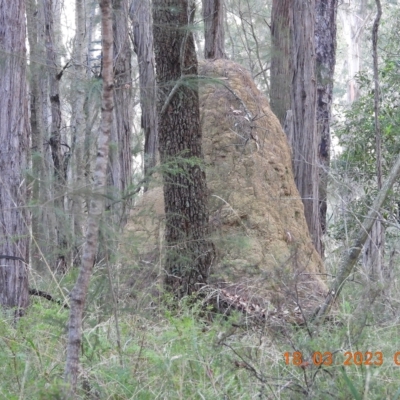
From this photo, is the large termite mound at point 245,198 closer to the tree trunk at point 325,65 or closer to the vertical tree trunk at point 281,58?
the vertical tree trunk at point 281,58

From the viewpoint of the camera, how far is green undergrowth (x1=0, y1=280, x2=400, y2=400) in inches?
140

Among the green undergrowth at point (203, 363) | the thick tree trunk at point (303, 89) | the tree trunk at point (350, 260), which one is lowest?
the green undergrowth at point (203, 363)

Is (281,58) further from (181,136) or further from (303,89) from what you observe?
(181,136)

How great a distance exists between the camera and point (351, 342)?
3.81 metres

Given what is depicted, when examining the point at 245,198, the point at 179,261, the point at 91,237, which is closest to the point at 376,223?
the point at 245,198

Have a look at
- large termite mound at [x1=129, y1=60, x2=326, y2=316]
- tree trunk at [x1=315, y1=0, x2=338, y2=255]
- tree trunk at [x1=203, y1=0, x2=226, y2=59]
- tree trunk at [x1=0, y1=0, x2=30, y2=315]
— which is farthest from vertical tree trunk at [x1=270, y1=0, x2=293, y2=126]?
tree trunk at [x1=0, y1=0, x2=30, y2=315]

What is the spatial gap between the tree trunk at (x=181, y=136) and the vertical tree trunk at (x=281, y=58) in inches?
173

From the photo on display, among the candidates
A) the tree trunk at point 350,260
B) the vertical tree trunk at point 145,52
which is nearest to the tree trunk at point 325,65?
the vertical tree trunk at point 145,52

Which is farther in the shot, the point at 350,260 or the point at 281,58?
the point at 281,58

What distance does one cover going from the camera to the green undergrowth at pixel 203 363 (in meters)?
3.54

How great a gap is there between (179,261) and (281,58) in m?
5.56

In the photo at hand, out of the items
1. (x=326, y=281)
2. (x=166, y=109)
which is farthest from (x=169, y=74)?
(x=326, y=281)

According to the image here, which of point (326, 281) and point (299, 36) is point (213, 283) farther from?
point (299, 36)

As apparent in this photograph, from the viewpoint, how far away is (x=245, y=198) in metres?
6.86
